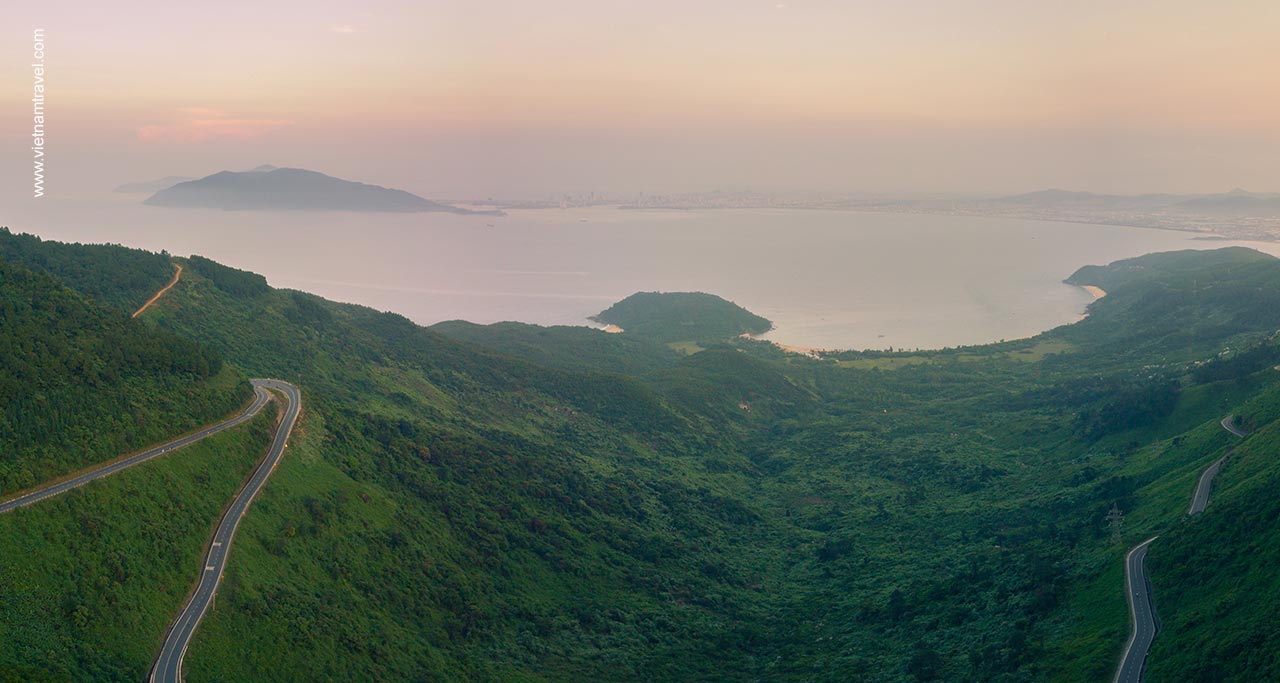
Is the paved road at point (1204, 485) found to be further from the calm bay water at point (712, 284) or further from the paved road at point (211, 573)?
the calm bay water at point (712, 284)

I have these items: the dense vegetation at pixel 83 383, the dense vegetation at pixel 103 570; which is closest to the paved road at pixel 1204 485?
the dense vegetation at pixel 103 570

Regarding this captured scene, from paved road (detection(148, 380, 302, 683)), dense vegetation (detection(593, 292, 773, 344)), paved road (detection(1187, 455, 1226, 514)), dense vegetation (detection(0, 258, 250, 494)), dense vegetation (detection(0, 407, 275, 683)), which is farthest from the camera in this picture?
dense vegetation (detection(593, 292, 773, 344))

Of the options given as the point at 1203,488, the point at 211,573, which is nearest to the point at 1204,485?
the point at 1203,488

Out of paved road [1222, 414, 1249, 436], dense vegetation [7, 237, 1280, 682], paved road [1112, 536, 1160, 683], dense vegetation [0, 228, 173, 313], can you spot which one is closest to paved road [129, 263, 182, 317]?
dense vegetation [0, 228, 173, 313]

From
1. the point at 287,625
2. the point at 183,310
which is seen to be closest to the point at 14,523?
the point at 287,625

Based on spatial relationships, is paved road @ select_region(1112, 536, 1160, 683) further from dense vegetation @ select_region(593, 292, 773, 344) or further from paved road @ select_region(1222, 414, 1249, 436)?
dense vegetation @ select_region(593, 292, 773, 344)

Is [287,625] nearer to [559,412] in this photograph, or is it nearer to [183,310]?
[183,310]
